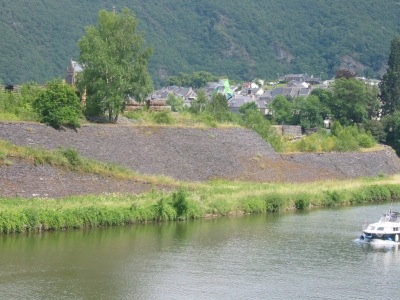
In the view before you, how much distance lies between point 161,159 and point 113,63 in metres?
7.46

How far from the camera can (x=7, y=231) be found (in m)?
42.7

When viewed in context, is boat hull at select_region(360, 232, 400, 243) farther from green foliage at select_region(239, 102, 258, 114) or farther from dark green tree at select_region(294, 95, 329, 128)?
green foliage at select_region(239, 102, 258, 114)

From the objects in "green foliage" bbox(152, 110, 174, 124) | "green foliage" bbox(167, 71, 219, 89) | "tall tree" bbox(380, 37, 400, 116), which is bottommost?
"green foliage" bbox(152, 110, 174, 124)

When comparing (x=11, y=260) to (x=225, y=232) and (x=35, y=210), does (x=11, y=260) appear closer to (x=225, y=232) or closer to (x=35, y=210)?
(x=35, y=210)

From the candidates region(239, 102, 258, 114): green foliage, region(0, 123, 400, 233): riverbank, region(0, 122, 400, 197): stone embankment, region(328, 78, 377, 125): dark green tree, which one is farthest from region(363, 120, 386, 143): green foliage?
region(239, 102, 258, 114): green foliage

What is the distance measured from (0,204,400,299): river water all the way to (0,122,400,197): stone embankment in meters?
5.10

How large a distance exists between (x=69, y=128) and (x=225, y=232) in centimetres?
1416

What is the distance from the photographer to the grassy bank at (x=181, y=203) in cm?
4403

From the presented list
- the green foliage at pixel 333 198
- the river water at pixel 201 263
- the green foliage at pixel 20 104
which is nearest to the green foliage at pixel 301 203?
the green foliage at pixel 333 198

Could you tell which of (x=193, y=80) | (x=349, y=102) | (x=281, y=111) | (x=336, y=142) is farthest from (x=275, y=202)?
(x=193, y=80)

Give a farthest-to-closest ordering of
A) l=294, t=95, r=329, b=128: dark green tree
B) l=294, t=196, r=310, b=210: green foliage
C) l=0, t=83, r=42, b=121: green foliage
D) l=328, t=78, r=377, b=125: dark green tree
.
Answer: l=294, t=95, r=329, b=128: dark green tree, l=328, t=78, r=377, b=125: dark green tree, l=294, t=196, r=310, b=210: green foliage, l=0, t=83, r=42, b=121: green foliage

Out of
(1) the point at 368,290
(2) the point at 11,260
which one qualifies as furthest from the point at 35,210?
(1) the point at 368,290

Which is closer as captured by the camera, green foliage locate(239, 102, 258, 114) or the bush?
the bush

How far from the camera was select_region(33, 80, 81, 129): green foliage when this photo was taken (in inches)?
2190
